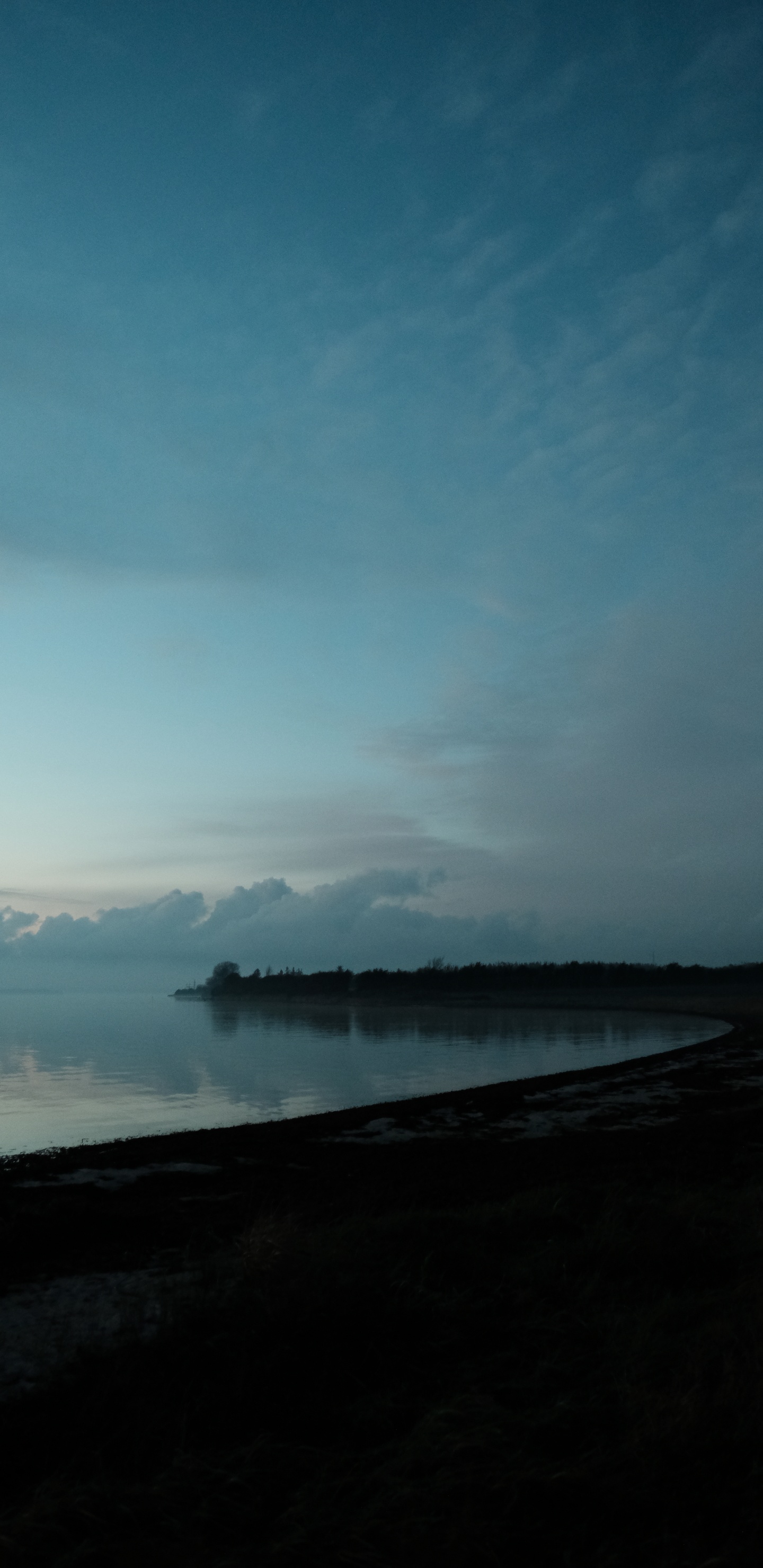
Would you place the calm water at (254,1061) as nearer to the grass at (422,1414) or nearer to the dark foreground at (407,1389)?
the dark foreground at (407,1389)

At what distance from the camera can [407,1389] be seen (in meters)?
5.98

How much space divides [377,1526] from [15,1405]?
323cm

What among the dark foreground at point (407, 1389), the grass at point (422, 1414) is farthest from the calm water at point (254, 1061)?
the grass at point (422, 1414)

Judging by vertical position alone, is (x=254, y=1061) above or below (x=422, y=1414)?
below

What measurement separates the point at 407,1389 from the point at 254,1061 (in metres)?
45.2

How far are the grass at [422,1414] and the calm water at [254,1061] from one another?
65.2ft

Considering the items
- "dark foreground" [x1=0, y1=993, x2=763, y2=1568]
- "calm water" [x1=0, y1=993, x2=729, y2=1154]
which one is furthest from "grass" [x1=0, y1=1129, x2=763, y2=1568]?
"calm water" [x1=0, y1=993, x2=729, y2=1154]

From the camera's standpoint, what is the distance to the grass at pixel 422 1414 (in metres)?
4.26

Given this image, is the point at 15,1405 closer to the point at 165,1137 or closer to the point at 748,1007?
the point at 165,1137

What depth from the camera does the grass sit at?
426 cm

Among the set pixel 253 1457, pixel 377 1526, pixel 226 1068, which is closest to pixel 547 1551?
pixel 377 1526

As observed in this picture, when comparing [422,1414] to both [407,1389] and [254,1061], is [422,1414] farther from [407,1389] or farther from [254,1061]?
[254,1061]

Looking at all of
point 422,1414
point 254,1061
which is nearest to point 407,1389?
point 422,1414

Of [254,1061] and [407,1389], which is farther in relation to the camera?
[254,1061]
